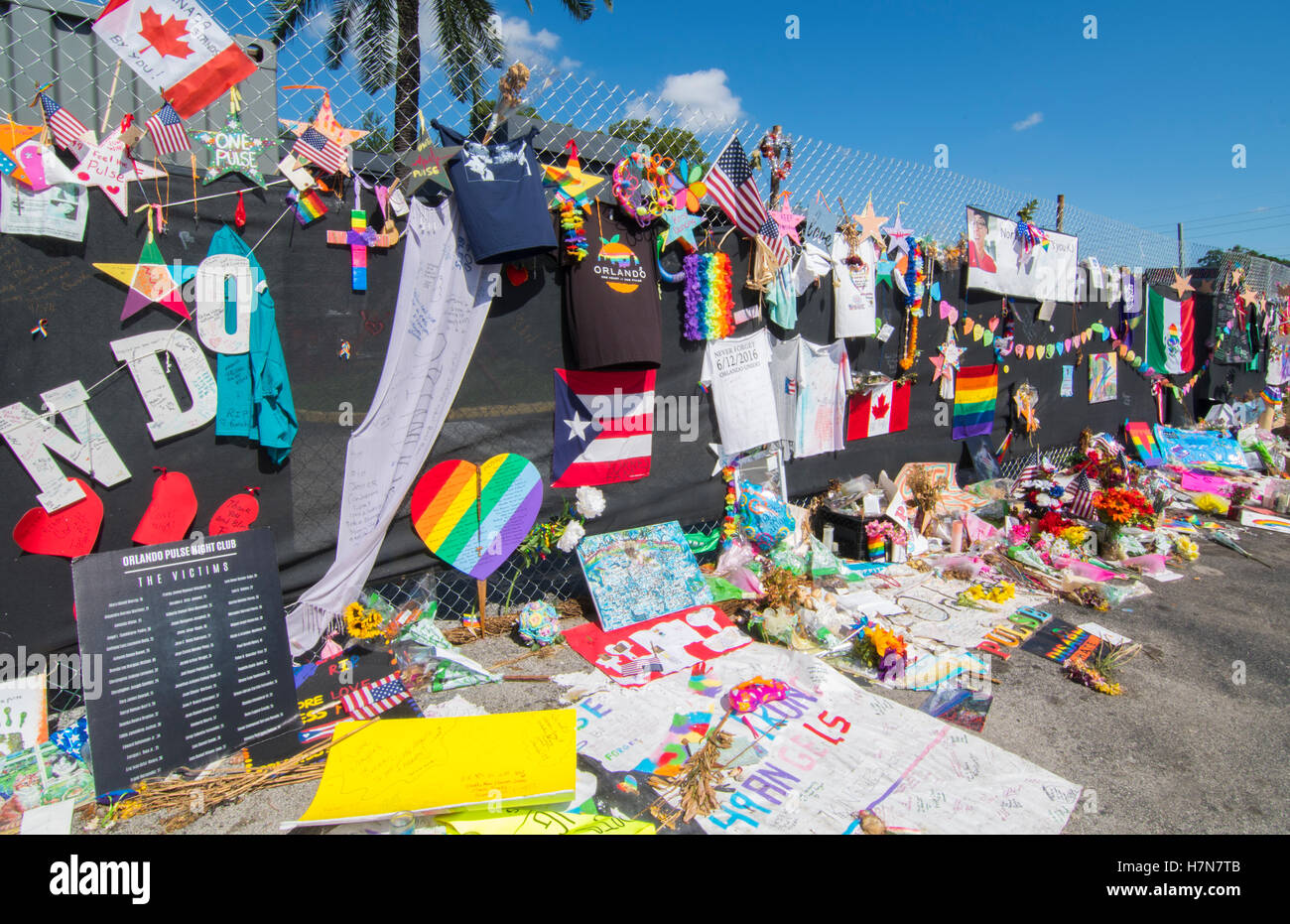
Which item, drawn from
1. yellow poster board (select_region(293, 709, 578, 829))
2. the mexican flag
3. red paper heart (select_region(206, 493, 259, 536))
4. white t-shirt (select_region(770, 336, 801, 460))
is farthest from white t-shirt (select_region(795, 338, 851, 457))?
the mexican flag

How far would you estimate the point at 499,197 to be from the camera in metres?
3.47

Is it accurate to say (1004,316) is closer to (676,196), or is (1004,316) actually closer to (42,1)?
(676,196)

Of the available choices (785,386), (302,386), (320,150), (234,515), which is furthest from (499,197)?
(785,386)

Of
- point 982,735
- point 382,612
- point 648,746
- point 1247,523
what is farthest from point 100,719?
point 1247,523

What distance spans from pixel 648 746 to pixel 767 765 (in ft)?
1.63

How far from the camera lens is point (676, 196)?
425 cm

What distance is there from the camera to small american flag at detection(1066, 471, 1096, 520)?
5.71 meters

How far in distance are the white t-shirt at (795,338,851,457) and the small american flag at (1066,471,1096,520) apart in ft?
6.90

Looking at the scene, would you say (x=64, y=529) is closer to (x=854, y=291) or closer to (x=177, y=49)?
(x=177, y=49)

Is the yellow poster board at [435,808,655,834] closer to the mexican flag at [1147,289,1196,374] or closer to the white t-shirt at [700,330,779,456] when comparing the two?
the white t-shirt at [700,330,779,456]

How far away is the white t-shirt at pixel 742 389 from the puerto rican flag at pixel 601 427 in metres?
0.58

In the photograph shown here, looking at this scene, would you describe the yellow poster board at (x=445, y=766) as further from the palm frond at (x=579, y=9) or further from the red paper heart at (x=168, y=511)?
the palm frond at (x=579, y=9)

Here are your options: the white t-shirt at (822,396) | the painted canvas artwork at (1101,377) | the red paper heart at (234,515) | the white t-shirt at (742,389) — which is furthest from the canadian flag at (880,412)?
the red paper heart at (234,515)

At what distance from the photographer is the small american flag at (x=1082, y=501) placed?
18.7ft
